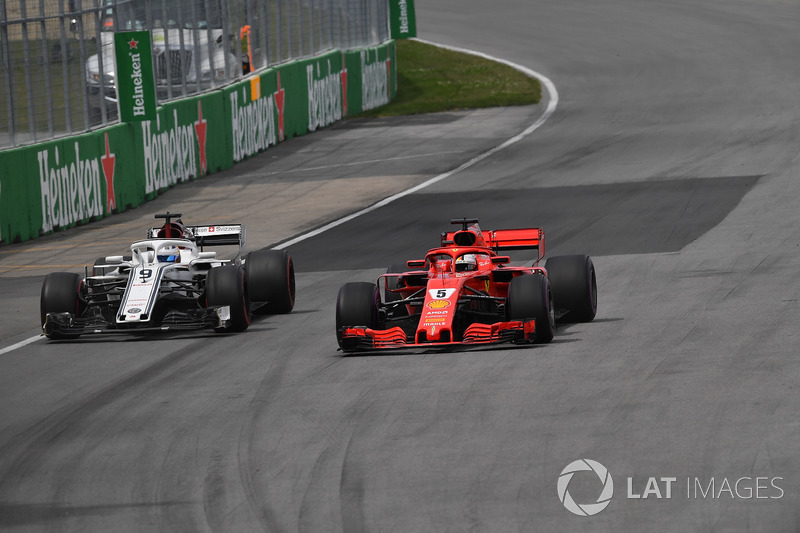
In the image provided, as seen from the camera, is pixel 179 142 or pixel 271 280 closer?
pixel 271 280

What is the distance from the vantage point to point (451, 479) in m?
8.45

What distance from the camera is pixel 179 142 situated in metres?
28.0

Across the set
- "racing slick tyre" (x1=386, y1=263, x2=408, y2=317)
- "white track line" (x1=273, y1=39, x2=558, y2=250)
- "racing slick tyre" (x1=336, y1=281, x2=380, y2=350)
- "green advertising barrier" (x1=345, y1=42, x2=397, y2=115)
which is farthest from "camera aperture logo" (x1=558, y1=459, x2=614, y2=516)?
"green advertising barrier" (x1=345, y1=42, x2=397, y2=115)

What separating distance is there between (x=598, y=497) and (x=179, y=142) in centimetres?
2118

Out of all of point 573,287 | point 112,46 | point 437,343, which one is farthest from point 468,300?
point 112,46

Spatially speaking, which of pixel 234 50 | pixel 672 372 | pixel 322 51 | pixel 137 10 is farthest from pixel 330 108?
pixel 672 372

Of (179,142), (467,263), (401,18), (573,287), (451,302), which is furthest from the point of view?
(401,18)

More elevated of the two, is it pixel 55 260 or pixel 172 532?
pixel 172 532

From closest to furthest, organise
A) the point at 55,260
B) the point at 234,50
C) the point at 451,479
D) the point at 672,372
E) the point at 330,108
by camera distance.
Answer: the point at 451,479 → the point at 672,372 → the point at 55,260 → the point at 234,50 → the point at 330,108

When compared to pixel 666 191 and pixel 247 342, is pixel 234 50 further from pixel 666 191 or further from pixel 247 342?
pixel 247 342

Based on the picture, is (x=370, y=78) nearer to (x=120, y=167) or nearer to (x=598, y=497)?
(x=120, y=167)

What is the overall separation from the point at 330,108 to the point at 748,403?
91.4 feet

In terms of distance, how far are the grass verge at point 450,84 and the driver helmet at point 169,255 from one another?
23.3 m

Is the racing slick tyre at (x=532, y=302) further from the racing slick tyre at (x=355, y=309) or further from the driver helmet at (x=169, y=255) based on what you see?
the driver helmet at (x=169, y=255)
